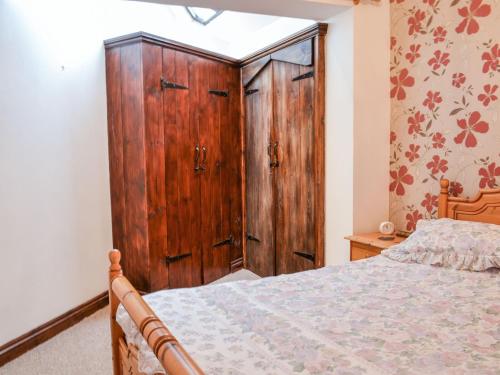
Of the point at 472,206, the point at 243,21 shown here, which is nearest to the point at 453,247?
the point at 472,206

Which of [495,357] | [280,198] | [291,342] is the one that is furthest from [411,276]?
[280,198]

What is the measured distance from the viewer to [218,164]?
147 inches

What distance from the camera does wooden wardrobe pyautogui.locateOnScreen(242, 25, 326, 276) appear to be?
2.95m

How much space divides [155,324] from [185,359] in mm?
200

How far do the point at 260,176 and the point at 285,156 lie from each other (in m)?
0.44

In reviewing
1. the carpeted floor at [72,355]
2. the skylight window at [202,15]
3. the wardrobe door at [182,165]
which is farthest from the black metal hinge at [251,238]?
the skylight window at [202,15]

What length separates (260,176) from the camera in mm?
3674

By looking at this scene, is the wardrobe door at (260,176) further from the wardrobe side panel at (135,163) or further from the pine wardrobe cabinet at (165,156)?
the wardrobe side panel at (135,163)

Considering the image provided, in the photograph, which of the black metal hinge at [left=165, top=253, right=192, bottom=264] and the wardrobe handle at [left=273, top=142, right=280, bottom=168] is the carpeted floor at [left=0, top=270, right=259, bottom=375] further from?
the wardrobe handle at [left=273, top=142, right=280, bottom=168]

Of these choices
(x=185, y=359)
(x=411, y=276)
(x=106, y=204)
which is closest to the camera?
(x=185, y=359)

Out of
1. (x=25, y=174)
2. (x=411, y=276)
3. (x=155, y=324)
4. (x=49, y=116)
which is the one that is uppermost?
(x=49, y=116)

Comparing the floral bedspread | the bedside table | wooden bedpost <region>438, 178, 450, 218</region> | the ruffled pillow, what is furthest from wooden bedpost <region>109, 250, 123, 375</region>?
wooden bedpost <region>438, 178, 450, 218</region>

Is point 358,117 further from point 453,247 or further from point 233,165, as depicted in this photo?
point 233,165

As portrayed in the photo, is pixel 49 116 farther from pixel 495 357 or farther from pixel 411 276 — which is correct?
pixel 495 357
